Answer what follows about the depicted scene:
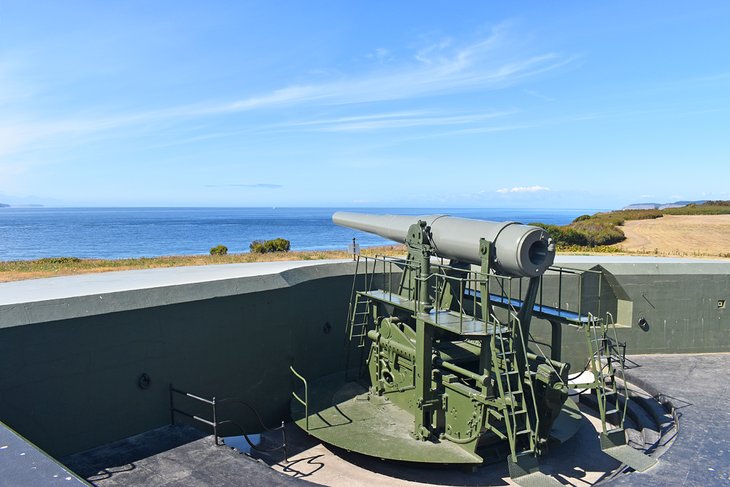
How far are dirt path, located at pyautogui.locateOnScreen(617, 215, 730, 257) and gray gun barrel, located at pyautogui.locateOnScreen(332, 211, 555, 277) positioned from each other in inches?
745

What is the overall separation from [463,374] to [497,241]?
1.93 meters

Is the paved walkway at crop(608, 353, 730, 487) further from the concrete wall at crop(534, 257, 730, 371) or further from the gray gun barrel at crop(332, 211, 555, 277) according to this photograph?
the gray gun barrel at crop(332, 211, 555, 277)

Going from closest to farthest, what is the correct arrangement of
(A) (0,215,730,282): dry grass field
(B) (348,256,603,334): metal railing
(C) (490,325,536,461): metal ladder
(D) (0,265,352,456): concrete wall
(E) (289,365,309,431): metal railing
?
(D) (0,265,352,456): concrete wall → (C) (490,325,536,461): metal ladder → (B) (348,256,603,334): metal railing → (E) (289,365,309,431): metal railing → (A) (0,215,730,282): dry grass field

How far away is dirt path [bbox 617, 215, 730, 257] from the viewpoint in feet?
85.7

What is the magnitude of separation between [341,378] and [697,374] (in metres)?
6.35

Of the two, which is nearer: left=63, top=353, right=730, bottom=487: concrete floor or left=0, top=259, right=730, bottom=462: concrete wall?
left=63, top=353, right=730, bottom=487: concrete floor

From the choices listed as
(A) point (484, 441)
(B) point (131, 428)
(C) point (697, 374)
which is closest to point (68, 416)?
(B) point (131, 428)

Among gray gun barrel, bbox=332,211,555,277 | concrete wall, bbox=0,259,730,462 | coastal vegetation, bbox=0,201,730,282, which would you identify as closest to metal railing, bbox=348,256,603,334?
gray gun barrel, bbox=332,211,555,277

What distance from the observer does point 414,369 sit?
8.08 m

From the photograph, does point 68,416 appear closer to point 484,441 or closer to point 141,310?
point 141,310

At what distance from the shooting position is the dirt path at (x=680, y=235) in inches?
1028

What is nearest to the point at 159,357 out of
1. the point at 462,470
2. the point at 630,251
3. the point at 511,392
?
the point at 462,470

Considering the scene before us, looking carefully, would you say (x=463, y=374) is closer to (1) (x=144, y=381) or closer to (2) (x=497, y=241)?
(2) (x=497, y=241)

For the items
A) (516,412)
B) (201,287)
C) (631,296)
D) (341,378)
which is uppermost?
(201,287)
